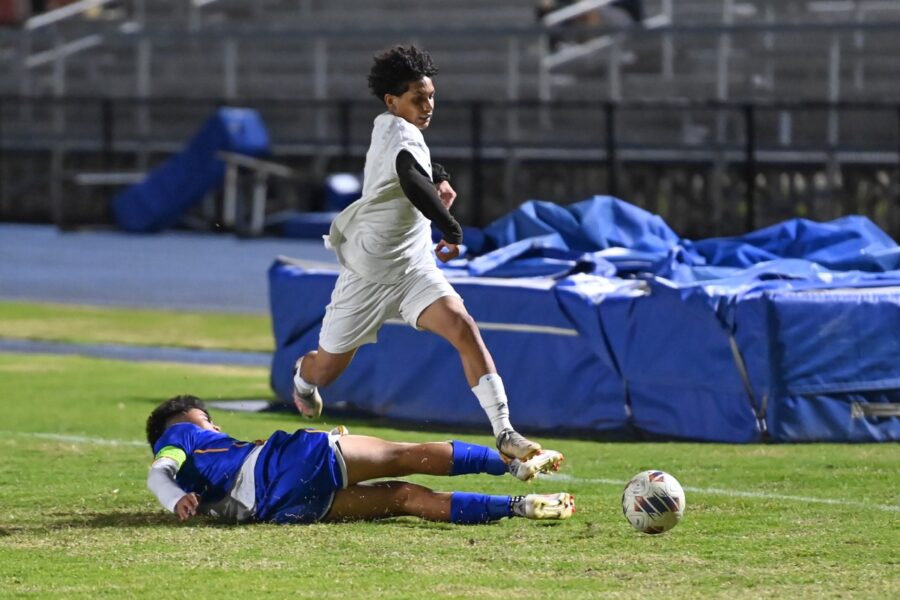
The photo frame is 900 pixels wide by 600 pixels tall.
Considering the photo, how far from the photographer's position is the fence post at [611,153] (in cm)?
2298

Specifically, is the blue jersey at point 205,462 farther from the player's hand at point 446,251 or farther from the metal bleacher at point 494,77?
the metal bleacher at point 494,77

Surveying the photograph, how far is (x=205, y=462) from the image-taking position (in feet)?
23.0

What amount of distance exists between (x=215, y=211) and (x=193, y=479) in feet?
69.9

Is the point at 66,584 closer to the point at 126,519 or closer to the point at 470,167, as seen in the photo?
the point at 126,519

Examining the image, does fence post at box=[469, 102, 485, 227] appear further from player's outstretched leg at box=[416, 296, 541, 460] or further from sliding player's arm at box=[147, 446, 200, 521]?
sliding player's arm at box=[147, 446, 200, 521]

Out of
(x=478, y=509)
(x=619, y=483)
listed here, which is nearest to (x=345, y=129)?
(x=619, y=483)

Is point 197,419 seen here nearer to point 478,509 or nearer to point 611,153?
point 478,509

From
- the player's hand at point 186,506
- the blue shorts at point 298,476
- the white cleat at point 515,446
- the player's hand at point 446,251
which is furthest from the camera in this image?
the player's hand at point 446,251

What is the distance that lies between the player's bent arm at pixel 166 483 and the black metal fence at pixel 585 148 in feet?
49.9

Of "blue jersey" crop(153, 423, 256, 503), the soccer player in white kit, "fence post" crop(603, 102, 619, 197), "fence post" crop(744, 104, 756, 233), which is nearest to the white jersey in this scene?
the soccer player in white kit

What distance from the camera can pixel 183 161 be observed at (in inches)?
1058

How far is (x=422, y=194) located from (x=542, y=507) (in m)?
1.43

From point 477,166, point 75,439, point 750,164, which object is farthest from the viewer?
point 477,166

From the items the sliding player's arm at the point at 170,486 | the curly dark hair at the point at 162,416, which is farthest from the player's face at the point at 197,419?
the sliding player's arm at the point at 170,486
